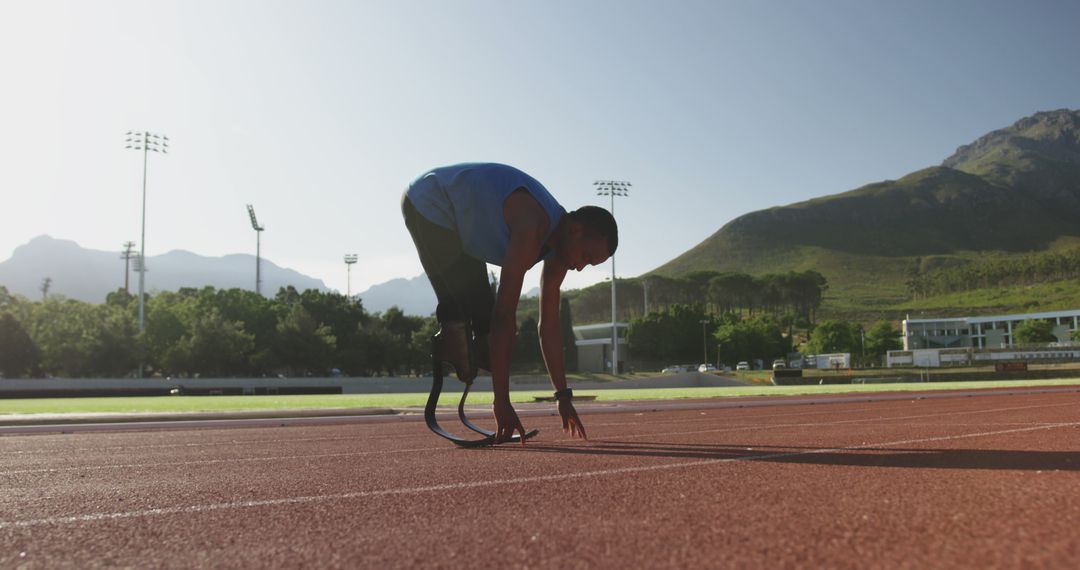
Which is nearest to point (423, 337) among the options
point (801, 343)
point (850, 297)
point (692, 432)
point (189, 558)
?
point (692, 432)

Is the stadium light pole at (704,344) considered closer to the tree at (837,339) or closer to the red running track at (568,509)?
the tree at (837,339)

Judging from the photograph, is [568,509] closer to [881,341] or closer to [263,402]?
[263,402]

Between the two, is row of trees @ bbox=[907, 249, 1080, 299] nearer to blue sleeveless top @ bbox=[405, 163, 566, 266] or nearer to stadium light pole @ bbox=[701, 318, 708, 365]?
stadium light pole @ bbox=[701, 318, 708, 365]

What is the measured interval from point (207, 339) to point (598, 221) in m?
54.5

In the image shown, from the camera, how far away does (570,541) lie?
6.10 feet

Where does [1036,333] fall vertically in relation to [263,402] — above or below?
above

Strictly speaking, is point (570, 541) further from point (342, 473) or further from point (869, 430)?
point (869, 430)

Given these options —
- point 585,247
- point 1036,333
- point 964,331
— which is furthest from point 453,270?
point 964,331

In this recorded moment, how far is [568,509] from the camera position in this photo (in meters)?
2.31

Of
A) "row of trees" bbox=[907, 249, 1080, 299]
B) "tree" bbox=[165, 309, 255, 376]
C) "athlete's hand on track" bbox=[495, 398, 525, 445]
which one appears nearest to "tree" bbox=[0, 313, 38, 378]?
"tree" bbox=[165, 309, 255, 376]

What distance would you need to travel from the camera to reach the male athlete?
368cm

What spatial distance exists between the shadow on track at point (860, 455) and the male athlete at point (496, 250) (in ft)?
1.48

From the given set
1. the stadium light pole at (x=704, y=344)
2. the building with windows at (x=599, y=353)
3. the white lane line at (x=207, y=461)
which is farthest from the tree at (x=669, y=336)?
the white lane line at (x=207, y=461)

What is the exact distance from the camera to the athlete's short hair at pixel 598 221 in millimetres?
3996
